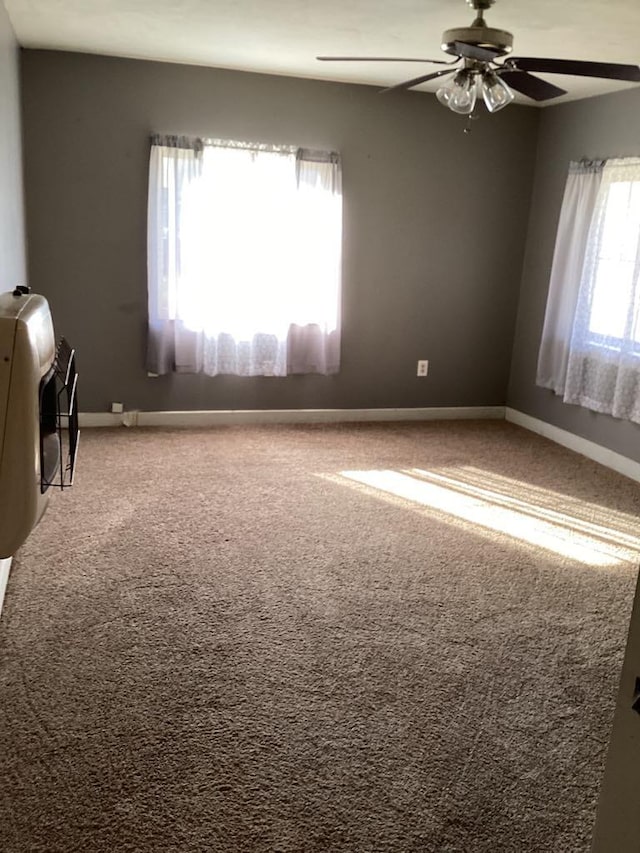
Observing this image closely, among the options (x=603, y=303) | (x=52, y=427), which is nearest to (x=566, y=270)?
(x=603, y=303)

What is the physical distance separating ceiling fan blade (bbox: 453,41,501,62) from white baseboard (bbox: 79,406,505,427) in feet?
10.1

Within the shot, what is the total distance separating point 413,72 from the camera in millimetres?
4527

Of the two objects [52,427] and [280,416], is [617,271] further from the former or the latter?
[52,427]

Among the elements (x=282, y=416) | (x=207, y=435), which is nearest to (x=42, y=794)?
(x=207, y=435)

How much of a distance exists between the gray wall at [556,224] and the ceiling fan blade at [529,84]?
1589mm

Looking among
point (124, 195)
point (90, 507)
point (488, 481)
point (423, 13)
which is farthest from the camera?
point (124, 195)

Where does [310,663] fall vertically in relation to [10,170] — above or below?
below

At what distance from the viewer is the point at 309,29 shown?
3.62 meters

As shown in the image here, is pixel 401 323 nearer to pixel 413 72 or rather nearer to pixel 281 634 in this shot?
pixel 413 72

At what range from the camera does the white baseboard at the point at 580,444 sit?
15.0ft

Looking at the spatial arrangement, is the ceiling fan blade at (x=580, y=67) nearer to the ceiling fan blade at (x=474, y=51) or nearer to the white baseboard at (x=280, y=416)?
the ceiling fan blade at (x=474, y=51)

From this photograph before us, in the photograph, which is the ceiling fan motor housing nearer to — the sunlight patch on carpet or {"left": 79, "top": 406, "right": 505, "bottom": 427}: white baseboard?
the sunlight patch on carpet

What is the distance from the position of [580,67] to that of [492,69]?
0.36 metres

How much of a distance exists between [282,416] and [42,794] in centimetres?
371
